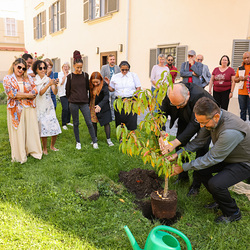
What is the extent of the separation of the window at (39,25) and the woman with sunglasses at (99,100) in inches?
700

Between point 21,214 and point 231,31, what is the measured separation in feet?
23.8

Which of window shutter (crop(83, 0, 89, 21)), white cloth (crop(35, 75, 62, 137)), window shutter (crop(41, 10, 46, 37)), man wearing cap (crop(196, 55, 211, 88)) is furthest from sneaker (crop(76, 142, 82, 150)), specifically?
window shutter (crop(41, 10, 46, 37))

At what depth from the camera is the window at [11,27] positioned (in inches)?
1195

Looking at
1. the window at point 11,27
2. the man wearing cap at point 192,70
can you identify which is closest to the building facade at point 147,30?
the man wearing cap at point 192,70

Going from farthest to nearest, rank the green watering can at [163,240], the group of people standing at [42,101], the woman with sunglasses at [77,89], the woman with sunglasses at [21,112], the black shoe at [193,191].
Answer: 1. the woman with sunglasses at [77,89]
2. the group of people standing at [42,101]
3. the woman with sunglasses at [21,112]
4. the black shoe at [193,191]
5. the green watering can at [163,240]

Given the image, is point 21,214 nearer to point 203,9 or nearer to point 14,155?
point 14,155

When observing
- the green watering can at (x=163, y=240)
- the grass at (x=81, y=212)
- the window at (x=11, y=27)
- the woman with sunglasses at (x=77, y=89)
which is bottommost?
the grass at (x=81, y=212)

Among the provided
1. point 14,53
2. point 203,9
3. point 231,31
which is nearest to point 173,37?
point 203,9

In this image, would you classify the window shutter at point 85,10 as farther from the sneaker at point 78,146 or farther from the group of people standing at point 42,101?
the sneaker at point 78,146

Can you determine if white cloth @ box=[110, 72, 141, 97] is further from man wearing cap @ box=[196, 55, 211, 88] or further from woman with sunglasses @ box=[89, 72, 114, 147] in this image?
man wearing cap @ box=[196, 55, 211, 88]

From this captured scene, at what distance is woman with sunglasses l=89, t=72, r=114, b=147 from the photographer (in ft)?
17.4

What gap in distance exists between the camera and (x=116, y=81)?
539 cm

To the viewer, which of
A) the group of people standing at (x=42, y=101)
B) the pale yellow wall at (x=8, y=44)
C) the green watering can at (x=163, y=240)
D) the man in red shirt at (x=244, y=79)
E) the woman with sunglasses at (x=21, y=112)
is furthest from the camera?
the pale yellow wall at (x=8, y=44)

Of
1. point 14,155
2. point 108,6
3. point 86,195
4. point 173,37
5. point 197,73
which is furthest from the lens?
point 108,6
